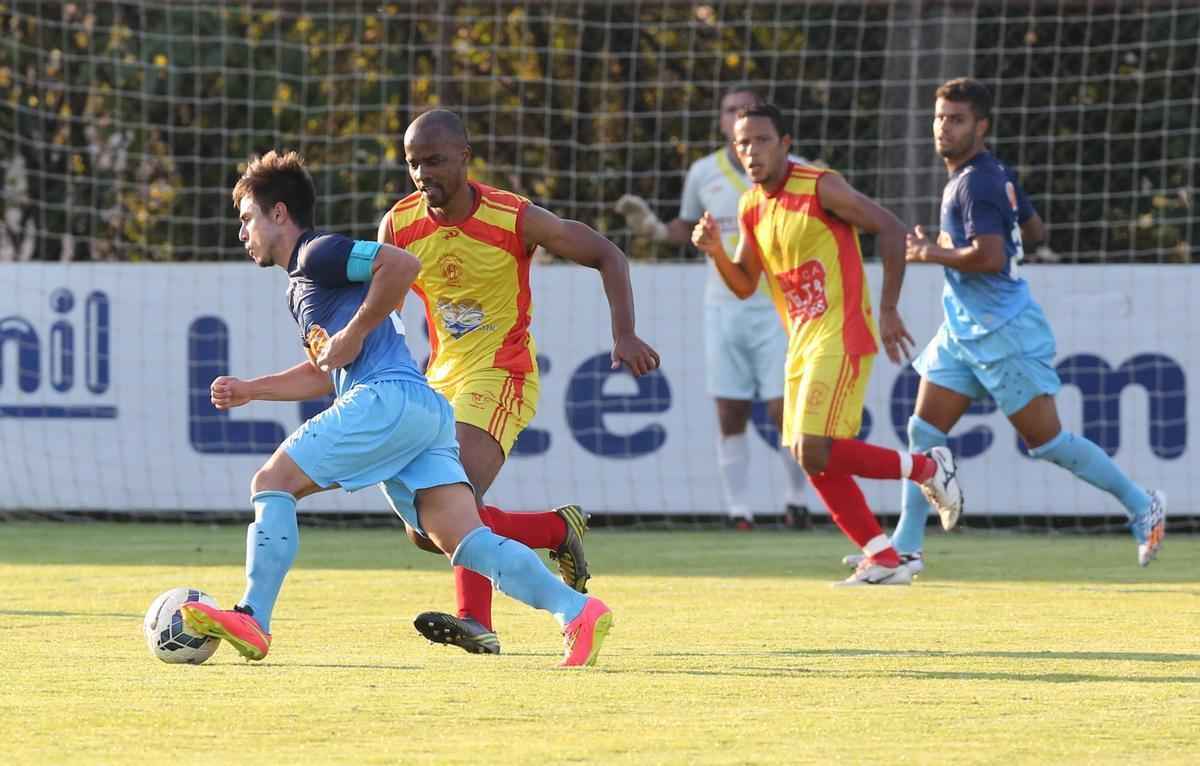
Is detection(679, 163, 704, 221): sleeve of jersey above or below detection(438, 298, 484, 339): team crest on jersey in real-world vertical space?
above

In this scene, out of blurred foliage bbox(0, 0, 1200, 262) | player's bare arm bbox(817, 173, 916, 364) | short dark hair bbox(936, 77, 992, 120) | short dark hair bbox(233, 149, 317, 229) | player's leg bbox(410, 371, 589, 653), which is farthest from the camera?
blurred foliage bbox(0, 0, 1200, 262)

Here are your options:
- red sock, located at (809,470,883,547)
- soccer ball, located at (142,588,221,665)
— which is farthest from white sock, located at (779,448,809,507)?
soccer ball, located at (142,588,221,665)

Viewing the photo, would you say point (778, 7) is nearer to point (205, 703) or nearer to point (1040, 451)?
point (1040, 451)

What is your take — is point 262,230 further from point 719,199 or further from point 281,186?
point 719,199

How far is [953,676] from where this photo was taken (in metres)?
5.86

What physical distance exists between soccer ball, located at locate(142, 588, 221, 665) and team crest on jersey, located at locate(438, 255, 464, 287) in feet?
4.97

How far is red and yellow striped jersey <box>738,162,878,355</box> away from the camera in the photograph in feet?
29.5

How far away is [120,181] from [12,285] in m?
2.56

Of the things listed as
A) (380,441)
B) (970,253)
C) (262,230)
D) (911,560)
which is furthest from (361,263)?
(911,560)

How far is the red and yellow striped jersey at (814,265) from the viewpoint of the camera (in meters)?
8.98

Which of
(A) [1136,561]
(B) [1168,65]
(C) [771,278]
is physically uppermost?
(B) [1168,65]

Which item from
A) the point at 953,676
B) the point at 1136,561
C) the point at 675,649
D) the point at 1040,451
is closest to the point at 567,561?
the point at 675,649

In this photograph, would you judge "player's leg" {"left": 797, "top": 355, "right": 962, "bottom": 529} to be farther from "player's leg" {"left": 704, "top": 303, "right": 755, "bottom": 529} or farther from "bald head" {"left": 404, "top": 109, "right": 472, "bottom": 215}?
"player's leg" {"left": 704, "top": 303, "right": 755, "bottom": 529}

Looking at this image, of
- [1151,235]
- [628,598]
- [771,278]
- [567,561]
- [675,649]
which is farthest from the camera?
[1151,235]
